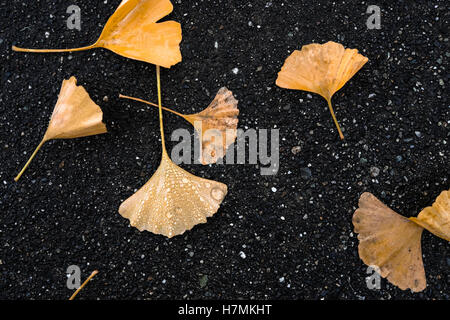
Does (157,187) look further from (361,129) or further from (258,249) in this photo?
(361,129)

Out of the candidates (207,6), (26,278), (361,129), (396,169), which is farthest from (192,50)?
(26,278)

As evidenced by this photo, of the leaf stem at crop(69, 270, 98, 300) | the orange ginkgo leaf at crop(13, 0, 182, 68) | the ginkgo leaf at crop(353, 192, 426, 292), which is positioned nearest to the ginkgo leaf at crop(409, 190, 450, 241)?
the ginkgo leaf at crop(353, 192, 426, 292)

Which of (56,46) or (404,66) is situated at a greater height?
(56,46)

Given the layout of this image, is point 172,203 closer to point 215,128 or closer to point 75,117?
point 215,128

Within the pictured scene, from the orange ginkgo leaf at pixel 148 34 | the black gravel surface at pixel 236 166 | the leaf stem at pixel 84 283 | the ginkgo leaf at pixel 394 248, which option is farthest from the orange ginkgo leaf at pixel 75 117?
the ginkgo leaf at pixel 394 248

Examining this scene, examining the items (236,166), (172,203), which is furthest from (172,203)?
(236,166)

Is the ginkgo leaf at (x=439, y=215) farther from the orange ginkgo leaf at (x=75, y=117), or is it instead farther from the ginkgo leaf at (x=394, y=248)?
the orange ginkgo leaf at (x=75, y=117)
